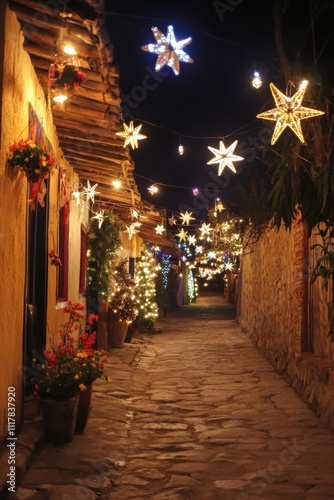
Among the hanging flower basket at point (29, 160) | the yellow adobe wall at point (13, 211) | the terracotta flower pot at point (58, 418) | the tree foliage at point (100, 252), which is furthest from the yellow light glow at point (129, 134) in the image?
the tree foliage at point (100, 252)

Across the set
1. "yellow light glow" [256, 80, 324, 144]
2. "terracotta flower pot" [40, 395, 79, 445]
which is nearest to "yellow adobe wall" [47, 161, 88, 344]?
"terracotta flower pot" [40, 395, 79, 445]

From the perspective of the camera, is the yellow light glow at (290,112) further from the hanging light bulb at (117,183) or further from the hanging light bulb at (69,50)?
the hanging light bulb at (117,183)

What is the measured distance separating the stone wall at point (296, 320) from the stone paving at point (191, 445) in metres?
0.30

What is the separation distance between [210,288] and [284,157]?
57.0 meters

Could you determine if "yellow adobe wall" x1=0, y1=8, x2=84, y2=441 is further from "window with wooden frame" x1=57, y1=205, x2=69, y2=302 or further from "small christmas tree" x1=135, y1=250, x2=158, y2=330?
"small christmas tree" x1=135, y1=250, x2=158, y2=330

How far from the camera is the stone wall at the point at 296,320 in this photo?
7.73 metres

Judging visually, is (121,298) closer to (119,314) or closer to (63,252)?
(119,314)

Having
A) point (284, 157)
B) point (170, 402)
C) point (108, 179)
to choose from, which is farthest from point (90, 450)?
point (108, 179)

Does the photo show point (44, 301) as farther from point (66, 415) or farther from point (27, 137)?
point (27, 137)

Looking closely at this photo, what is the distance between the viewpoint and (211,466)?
17.8ft

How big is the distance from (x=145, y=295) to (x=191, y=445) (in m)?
11.7

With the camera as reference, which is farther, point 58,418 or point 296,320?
point 296,320

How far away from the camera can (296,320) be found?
9.29 m

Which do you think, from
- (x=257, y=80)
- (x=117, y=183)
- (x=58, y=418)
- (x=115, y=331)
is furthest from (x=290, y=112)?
(x=115, y=331)
